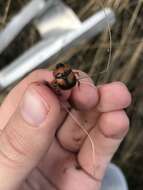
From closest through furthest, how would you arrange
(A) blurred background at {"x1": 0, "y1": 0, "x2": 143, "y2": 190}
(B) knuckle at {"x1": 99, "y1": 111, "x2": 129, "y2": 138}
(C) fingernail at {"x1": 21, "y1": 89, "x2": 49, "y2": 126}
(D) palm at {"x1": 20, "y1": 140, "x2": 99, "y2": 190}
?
(C) fingernail at {"x1": 21, "y1": 89, "x2": 49, "y2": 126} < (B) knuckle at {"x1": 99, "y1": 111, "x2": 129, "y2": 138} < (D) palm at {"x1": 20, "y1": 140, "x2": 99, "y2": 190} < (A) blurred background at {"x1": 0, "y1": 0, "x2": 143, "y2": 190}

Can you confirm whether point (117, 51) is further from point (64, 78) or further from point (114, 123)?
point (64, 78)

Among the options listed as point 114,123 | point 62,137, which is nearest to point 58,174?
point 62,137

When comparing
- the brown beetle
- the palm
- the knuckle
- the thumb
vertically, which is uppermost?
the brown beetle

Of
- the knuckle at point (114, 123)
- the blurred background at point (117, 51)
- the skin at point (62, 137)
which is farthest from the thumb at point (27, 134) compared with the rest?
the blurred background at point (117, 51)

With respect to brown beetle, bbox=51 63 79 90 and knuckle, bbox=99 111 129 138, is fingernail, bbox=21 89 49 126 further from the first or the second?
knuckle, bbox=99 111 129 138

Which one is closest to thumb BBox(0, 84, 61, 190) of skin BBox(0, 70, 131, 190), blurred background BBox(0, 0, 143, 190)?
skin BBox(0, 70, 131, 190)

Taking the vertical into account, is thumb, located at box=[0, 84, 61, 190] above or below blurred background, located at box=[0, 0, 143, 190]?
above

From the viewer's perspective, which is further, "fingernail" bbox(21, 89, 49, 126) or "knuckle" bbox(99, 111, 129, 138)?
"knuckle" bbox(99, 111, 129, 138)

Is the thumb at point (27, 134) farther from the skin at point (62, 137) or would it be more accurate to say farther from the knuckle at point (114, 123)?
the knuckle at point (114, 123)
